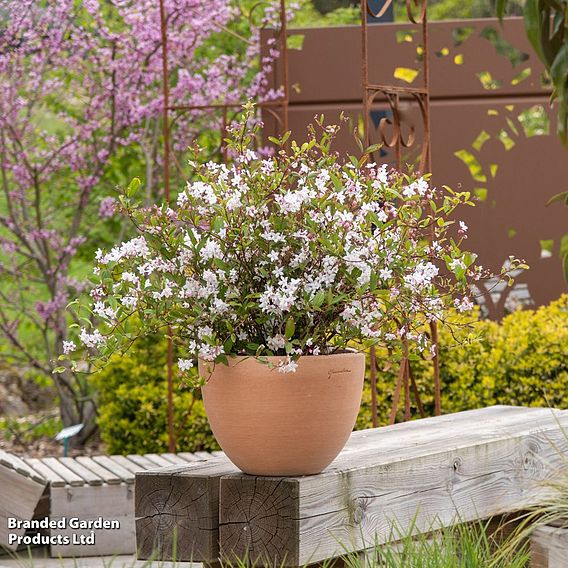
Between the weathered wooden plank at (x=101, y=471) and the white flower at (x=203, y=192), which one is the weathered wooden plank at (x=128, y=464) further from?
the white flower at (x=203, y=192)

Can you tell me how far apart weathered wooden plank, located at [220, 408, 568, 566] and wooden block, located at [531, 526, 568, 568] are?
0.16 metres

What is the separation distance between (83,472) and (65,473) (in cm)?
8

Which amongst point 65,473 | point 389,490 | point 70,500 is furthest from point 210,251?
point 65,473

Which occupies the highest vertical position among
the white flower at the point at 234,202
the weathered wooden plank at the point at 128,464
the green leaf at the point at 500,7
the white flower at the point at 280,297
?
the green leaf at the point at 500,7

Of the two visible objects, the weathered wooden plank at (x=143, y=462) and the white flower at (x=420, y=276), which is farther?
the weathered wooden plank at (x=143, y=462)

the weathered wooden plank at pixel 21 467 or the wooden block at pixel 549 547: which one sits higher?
the wooden block at pixel 549 547

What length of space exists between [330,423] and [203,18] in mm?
4138

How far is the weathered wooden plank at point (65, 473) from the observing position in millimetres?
4129

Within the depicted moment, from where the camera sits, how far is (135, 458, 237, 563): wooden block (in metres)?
2.45

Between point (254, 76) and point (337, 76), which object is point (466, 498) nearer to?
point (337, 76)

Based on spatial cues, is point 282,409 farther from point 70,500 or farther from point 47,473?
point 47,473

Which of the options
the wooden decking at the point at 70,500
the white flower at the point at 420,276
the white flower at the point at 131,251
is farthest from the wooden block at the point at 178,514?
the wooden decking at the point at 70,500

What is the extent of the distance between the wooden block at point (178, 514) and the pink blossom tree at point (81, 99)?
3528mm

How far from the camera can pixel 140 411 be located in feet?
17.4
